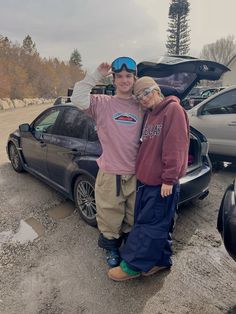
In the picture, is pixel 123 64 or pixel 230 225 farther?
pixel 123 64

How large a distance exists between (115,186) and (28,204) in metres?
2.09

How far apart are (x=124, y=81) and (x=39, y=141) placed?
2.37 m

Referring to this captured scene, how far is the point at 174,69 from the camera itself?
9.70ft

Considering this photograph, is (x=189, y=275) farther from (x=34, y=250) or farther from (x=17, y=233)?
(x=17, y=233)

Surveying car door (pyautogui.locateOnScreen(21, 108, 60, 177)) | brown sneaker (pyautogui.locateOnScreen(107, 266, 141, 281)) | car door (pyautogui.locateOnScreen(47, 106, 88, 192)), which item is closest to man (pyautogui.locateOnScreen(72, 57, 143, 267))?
brown sneaker (pyautogui.locateOnScreen(107, 266, 141, 281))

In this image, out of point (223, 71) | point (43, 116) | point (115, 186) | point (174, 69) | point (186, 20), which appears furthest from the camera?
point (186, 20)

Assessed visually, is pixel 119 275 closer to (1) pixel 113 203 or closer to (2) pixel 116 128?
(1) pixel 113 203

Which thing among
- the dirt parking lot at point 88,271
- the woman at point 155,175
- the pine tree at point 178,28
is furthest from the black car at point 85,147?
the pine tree at point 178,28

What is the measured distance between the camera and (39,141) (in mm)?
4336

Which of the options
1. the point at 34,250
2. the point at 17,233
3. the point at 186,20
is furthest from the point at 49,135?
the point at 186,20

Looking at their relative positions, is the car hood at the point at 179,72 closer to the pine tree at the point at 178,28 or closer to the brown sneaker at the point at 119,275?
the brown sneaker at the point at 119,275

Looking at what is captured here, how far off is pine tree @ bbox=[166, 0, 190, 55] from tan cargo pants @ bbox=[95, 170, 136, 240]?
2008 inches


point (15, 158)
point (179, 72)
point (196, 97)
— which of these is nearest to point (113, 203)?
point (179, 72)

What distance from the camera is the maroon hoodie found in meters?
2.18
